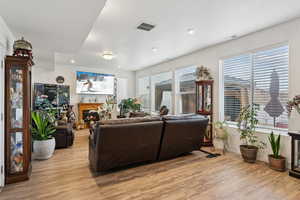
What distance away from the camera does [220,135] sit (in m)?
3.77

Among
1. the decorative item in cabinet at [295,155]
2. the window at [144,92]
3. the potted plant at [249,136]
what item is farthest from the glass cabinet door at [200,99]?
the window at [144,92]

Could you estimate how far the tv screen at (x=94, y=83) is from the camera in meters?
6.57

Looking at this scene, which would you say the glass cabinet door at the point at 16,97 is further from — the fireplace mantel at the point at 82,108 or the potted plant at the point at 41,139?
the fireplace mantel at the point at 82,108

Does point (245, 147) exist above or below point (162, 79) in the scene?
below

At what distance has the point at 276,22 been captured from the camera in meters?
2.86

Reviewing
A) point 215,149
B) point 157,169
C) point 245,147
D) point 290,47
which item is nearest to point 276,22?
point 290,47

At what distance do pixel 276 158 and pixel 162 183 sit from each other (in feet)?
7.05

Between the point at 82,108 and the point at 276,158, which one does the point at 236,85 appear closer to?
the point at 276,158

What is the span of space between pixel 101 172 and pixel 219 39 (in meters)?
3.82

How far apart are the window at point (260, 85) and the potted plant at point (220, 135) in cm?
33

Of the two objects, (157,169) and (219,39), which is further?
(219,39)

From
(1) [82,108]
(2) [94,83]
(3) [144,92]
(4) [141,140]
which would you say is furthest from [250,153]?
(2) [94,83]

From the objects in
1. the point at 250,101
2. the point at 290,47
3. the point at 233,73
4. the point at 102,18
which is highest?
the point at 102,18

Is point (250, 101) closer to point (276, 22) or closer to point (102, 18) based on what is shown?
point (276, 22)
